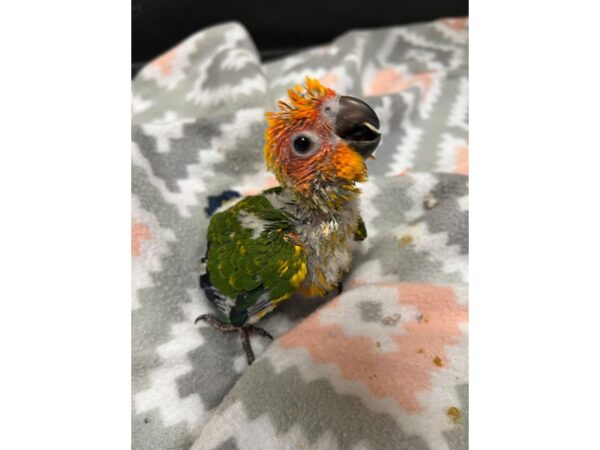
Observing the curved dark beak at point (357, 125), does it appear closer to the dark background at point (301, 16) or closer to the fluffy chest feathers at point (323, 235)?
the fluffy chest feathers at point (323, 235)

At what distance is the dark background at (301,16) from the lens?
1.44 m

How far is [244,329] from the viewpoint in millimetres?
779

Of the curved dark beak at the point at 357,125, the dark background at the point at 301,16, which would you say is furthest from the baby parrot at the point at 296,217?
the dark background at the point at 301,16

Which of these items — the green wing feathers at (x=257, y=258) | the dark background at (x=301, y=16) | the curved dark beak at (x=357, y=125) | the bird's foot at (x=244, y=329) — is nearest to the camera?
A: the curved dark beak at (x=357, y=125)

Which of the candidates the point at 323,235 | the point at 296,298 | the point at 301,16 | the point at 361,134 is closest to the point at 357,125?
the point at 361,134

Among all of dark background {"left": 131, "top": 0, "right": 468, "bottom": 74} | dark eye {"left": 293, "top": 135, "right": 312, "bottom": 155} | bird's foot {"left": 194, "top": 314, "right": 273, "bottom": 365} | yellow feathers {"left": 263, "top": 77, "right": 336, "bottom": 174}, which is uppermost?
yellow feathers {"left": 263, "top": 77, "right": 336, "bottom": 174}

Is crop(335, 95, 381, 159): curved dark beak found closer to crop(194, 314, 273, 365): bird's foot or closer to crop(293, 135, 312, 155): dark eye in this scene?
crop(293, 135, 312, 155): dark eye

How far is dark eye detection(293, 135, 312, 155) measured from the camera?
0.55 m

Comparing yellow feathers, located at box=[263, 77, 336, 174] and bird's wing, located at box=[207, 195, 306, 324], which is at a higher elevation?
yellow feathers, located at box=[263, 77, 336, 174]

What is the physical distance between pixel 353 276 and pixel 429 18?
1.17m

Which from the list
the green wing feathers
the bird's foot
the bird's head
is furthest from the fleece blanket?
the bird's head

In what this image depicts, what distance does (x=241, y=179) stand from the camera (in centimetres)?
104

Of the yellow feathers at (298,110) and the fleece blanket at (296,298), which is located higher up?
the yellow feathers at (298,110)

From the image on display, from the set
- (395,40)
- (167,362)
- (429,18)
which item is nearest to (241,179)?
(167,362)
